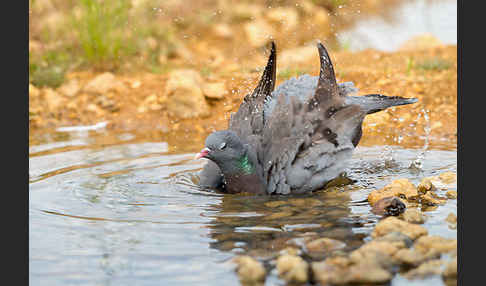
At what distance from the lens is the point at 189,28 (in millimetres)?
11523

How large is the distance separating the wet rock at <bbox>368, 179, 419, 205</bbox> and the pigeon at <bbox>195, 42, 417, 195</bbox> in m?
0.43

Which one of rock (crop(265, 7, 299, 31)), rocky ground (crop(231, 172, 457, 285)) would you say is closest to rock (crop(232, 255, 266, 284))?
rocky ground (crop(231, 172, 457, 285))

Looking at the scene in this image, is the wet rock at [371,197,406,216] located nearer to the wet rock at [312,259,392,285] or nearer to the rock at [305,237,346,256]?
the rock at [305,237,346,256]

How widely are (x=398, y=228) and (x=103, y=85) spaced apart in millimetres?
5567

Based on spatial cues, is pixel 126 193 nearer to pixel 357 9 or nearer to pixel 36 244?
pixel 36 244

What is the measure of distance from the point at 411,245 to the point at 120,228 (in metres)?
1.96

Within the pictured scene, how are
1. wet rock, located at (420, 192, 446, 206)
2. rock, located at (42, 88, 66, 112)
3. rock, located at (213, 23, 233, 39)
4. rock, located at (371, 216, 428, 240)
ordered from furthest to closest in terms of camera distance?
rock, located at (213, 23, 233, 39) < rock, located at (42, 88, 66, 112) < wet rock, located at (420, 192, 446, 206) < rock, located at (371, 216, 428, 240)

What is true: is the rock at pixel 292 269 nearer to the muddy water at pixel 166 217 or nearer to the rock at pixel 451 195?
the muddy water at pixel 166 217

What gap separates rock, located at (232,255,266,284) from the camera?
12.5 feet

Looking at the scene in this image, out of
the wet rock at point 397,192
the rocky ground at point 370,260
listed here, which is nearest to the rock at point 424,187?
the wet rock at point 397,192

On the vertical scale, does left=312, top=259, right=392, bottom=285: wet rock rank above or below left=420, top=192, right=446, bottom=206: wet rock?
below

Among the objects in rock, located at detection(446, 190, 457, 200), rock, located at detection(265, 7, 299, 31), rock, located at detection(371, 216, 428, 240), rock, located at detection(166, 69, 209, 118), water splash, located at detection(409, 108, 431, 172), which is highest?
rock, located at detection(265, 7, 299, 31)

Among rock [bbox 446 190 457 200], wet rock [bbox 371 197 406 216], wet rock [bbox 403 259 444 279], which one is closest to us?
wet rock [bbox 403 259 444 279]

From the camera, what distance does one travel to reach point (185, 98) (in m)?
8.40
